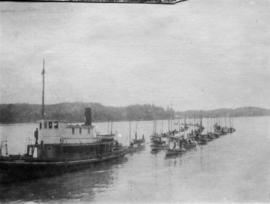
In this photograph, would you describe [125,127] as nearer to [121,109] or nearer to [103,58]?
[121,109]

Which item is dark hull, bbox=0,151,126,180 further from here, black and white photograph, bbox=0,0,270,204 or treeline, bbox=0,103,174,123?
treeline, bbox=0,103,174,123

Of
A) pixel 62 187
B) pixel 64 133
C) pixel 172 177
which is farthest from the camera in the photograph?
pixel 64 133

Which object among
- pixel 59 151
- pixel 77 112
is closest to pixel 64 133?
pixel 59 151

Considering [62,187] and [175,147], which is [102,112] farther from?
[175,147]

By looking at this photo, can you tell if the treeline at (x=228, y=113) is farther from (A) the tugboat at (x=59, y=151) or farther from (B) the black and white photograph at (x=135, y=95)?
(A) the tugboat at (x=59, y=151)

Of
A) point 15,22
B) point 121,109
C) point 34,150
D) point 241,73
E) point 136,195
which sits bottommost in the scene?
point 136,195

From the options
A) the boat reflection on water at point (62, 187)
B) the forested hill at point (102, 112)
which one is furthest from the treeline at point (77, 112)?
the boat reflection on water at point (62, 187)

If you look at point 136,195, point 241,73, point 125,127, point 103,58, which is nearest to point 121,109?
point 125,127
